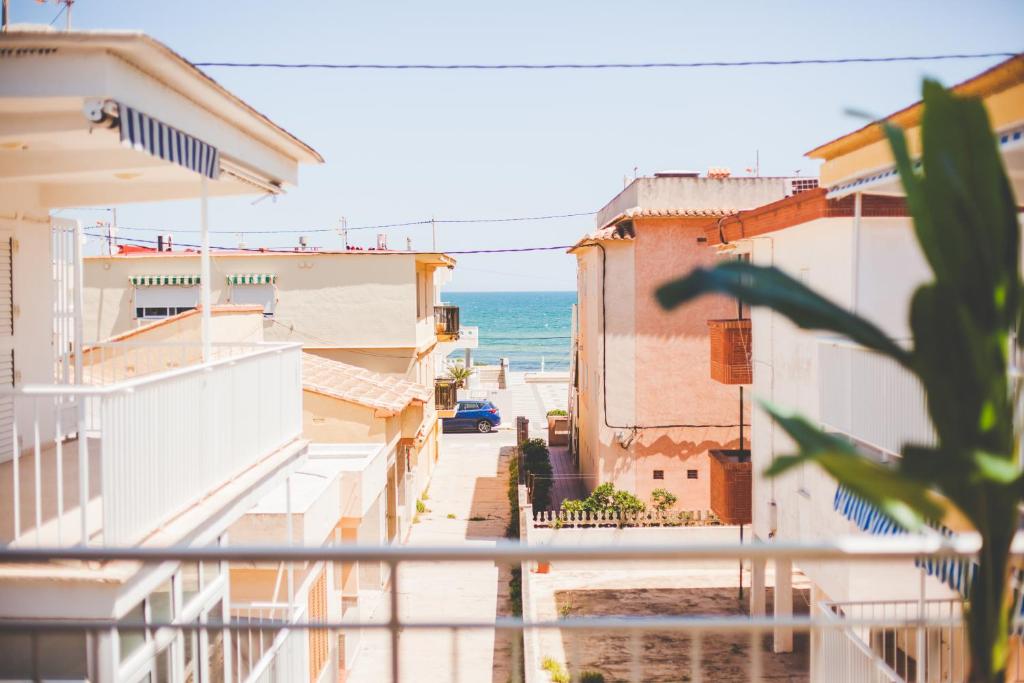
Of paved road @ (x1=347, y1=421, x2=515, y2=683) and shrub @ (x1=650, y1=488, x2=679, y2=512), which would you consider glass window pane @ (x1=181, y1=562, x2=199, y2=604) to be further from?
shrub @ (x1=650, y1=488, x2=679, y2=512)

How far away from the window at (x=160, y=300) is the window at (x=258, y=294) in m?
1.29

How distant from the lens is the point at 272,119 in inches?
301

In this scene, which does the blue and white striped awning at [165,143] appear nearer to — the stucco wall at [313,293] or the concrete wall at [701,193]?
the concrete wall at [701,193]

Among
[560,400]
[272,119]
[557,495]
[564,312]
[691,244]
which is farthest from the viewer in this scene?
[564,312]

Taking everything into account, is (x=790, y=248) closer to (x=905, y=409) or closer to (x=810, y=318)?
(x=905, y=409)

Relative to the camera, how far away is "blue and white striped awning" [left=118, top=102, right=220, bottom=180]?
5.14 m

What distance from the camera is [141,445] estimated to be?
544 centimetres

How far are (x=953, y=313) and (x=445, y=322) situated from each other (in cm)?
3194

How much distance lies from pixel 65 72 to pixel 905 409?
281 inches

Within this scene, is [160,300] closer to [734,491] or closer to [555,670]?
[734,491]

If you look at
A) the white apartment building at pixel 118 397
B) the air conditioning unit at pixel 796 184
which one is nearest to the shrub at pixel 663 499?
the air conditioning unit at pixel 796 184

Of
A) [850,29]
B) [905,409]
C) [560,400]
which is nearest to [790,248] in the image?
[850,29]

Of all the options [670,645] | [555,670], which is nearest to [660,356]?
[670,645]

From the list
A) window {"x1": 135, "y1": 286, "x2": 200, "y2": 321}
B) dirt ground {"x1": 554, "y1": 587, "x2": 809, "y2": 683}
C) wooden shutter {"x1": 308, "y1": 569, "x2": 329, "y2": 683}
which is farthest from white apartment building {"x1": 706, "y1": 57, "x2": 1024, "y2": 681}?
window {"x1": 135, "y1": 286, "x2": 200, "y2": 321}
